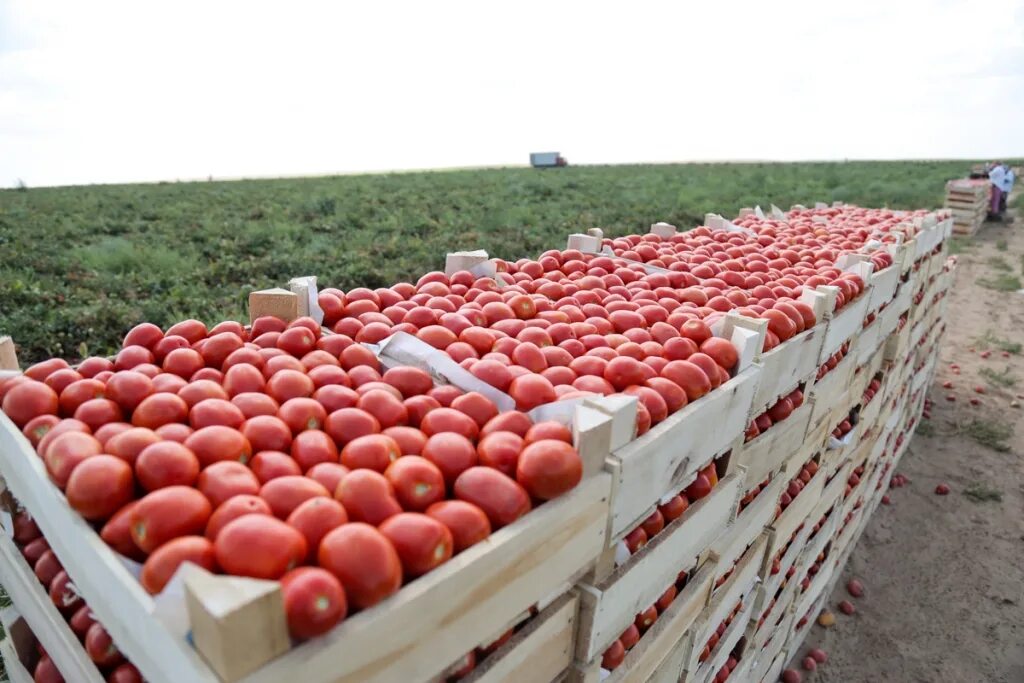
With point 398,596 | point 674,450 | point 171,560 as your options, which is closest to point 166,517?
point 171,560

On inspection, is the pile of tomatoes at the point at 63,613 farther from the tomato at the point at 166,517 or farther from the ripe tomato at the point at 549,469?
the ripe tomato at the point at 549,469

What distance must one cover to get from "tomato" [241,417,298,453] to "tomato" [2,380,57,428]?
0.62m

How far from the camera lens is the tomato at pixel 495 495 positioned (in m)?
1.47

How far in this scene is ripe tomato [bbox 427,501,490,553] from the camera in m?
1.36

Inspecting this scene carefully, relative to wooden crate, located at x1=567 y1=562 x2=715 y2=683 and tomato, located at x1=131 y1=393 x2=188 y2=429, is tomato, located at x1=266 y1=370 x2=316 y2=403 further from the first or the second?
wooden crate, located at x1=567 y1=562 x2=715 y2=683

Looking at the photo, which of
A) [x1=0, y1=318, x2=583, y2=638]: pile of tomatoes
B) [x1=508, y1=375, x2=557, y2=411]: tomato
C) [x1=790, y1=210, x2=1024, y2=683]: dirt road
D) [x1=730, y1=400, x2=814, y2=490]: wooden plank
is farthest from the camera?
[x1=790, y1=210, x2=1024, y2=683]: dirt road

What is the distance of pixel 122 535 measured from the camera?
1297mm

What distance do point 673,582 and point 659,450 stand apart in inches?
26.9

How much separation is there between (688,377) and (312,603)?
4.79 feet

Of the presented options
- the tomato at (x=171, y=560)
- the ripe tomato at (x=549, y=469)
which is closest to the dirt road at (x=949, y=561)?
the ripe tomato at (x=549, y=469)

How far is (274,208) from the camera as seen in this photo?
17.7 m

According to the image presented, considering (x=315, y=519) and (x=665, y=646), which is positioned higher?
(x=315, y=519)

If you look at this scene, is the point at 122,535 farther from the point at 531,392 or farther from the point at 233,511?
the point at 531,392

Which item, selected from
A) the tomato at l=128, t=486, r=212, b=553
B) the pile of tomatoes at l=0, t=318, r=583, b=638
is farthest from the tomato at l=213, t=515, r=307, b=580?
the tomato at l=128, t=486, r=212, b=553
